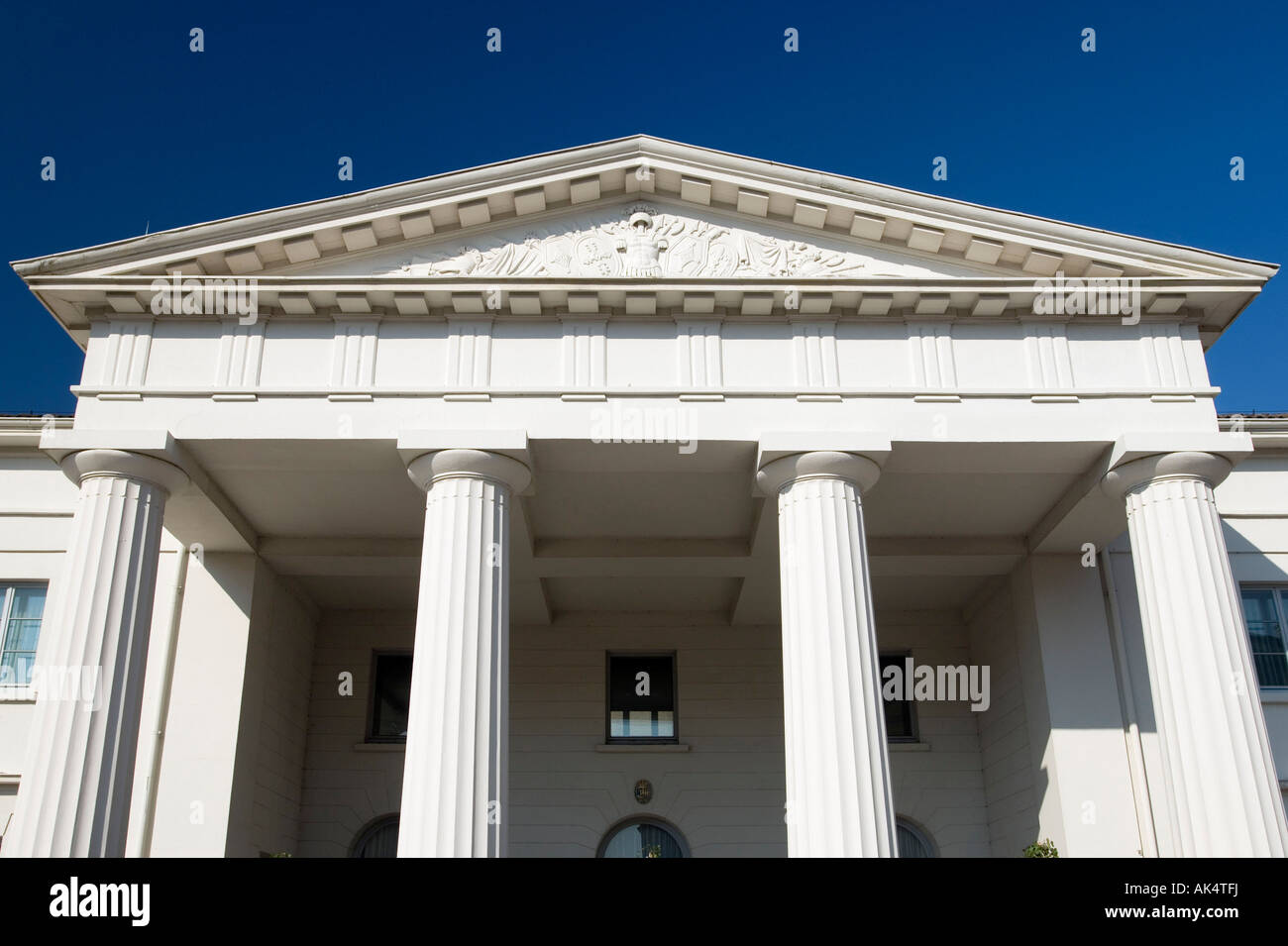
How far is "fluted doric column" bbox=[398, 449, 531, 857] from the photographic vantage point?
12930mm

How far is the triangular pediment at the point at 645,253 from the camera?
1603 cm

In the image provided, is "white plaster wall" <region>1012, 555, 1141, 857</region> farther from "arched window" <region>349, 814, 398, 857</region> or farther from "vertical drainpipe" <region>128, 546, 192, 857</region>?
"vertical drainpipe" <region>128, 546, 192, 857</region>


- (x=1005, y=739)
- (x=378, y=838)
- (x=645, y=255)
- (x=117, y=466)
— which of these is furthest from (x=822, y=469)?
(x=378, y=838)

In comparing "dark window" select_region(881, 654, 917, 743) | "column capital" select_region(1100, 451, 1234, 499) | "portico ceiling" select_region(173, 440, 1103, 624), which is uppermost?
"portico ceiling" select_region(173, 440, 1103, 624)

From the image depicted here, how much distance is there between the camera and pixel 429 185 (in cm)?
1581

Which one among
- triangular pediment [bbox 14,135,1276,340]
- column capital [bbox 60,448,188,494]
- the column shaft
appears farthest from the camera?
triangular pediment [bbox 14,135,1276,340]

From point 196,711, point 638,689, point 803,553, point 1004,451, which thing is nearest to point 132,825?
point 196,711

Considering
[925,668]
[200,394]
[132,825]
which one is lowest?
[132,825]

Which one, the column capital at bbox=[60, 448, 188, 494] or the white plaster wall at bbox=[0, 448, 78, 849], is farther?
→ the white plaster wall at bbox=[0, 448, 78, 849]

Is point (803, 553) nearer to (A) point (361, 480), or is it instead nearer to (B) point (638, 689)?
(A) point (361, 480)

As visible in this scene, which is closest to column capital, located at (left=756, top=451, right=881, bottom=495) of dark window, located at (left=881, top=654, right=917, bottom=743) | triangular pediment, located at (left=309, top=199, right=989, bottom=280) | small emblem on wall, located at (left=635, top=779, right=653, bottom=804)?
triangular pediment, located at (left=309, top=199, right=989, bottom=280)

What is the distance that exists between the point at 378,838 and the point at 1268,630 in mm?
15732

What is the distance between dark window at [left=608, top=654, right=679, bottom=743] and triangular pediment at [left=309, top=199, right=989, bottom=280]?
28.4ft

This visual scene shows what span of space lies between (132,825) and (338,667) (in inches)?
209
